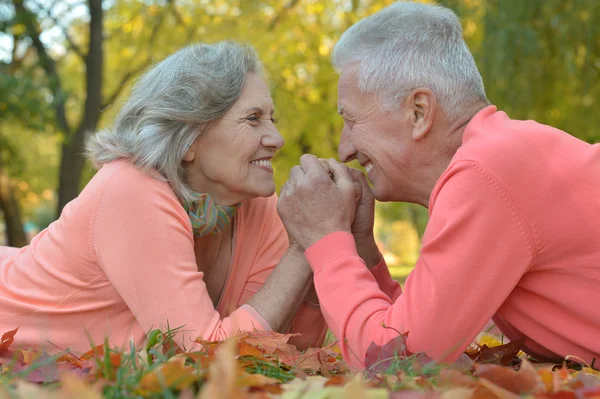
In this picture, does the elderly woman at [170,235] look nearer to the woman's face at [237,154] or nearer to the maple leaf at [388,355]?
the woman's face at [237,154]

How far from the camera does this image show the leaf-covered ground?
170 cm

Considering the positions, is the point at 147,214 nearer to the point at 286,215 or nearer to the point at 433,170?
the point at 286,215

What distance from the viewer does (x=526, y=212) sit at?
2.50 m

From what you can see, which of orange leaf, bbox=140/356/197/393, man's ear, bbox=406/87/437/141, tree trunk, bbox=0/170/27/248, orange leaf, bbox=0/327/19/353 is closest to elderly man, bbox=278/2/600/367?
man's ear, bbox=406/87/437/141

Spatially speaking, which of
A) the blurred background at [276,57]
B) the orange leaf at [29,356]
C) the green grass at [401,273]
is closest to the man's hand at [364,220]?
the orange leaf at [29,356]

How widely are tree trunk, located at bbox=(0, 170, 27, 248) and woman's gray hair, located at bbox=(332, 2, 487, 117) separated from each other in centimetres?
1630

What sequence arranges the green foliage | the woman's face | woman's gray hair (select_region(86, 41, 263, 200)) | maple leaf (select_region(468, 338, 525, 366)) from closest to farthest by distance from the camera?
1. maple leaf (select_region(468, 338, 525, 366))
2. woman's gray hair (select_region(86, 41, 263, 200))
3. the woman's face
4. the green foliage

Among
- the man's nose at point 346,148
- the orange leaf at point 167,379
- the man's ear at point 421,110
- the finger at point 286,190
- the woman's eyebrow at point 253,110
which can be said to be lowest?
the orange leaf at point 167,379

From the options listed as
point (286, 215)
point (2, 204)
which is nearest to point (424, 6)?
point (286, 215)

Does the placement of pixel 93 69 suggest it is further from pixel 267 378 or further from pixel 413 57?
pixel 267 378

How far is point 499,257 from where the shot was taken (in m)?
2.49

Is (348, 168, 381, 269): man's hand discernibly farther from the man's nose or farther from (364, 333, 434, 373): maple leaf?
(364, 333, 434, 373): maple leaf

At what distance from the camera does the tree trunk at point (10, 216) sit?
58.9ft

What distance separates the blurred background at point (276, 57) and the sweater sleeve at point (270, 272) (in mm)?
5271
